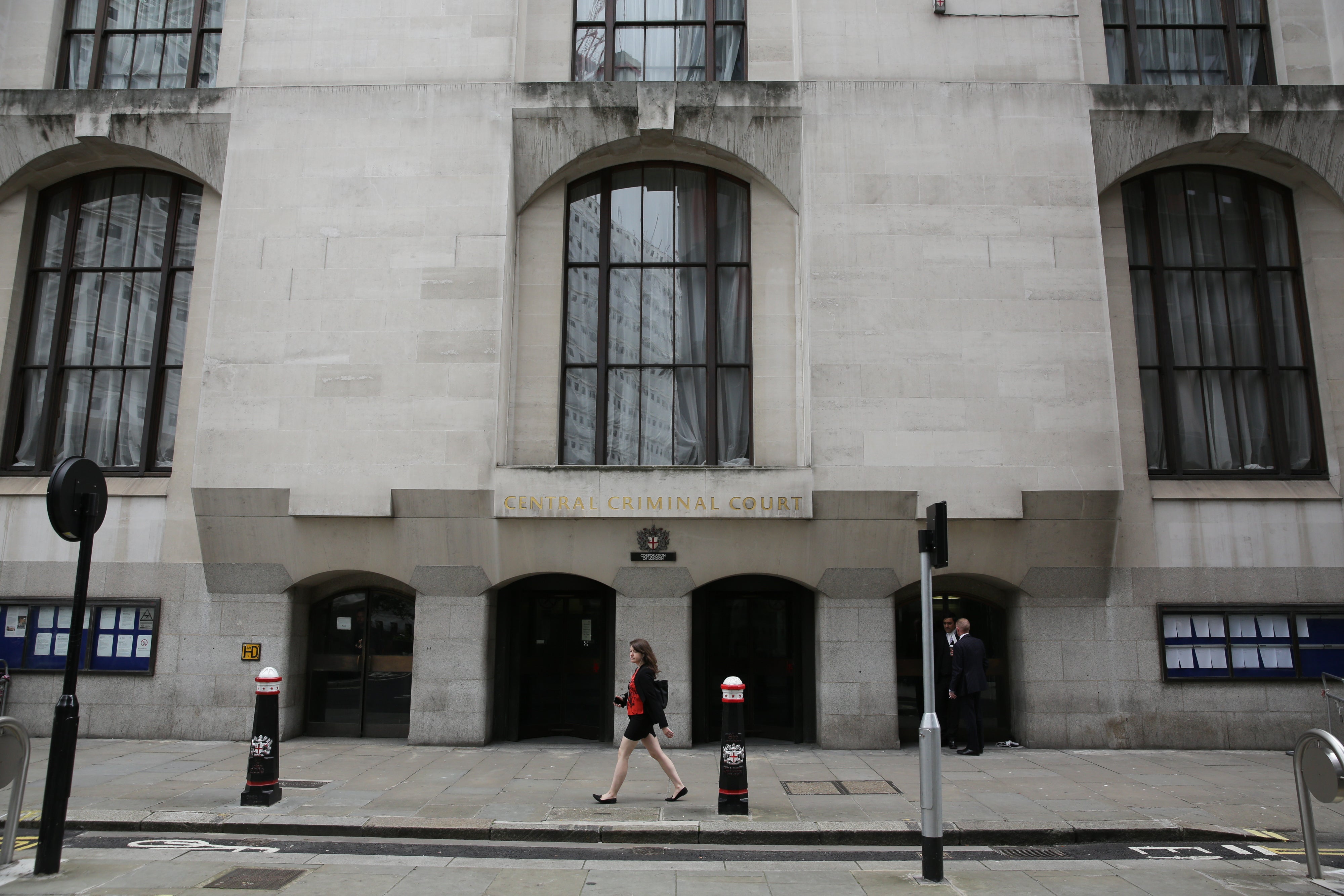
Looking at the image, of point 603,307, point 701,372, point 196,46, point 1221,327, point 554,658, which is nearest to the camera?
point 554,658

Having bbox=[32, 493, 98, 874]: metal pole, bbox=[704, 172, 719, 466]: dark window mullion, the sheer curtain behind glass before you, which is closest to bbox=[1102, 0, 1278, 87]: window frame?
the sheer curtain behind glass

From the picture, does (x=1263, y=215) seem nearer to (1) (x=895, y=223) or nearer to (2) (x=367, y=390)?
(1) (x=895, y=223)

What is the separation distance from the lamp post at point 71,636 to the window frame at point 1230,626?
1430 cm

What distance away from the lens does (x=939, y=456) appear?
533 inches

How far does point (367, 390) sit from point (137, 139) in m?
6.35

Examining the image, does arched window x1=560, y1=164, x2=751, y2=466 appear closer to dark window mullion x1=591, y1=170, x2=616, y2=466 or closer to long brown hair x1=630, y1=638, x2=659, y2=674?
dark window mullion x1=591, y1=170, x2=616, y2=466

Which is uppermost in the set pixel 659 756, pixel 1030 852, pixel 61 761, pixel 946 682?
pixel 946 682

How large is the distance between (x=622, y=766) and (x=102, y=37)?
16.7m

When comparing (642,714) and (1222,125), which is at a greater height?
(1222,125)

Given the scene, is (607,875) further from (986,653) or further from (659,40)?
(659,40)

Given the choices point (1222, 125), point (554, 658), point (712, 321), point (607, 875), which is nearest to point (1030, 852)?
point (607, 875)

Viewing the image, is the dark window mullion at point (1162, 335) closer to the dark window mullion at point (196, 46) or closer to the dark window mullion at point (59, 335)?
the dark window mullion at point (196, 46)

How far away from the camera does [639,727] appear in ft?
30.2

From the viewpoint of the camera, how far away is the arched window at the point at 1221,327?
48.3ft
